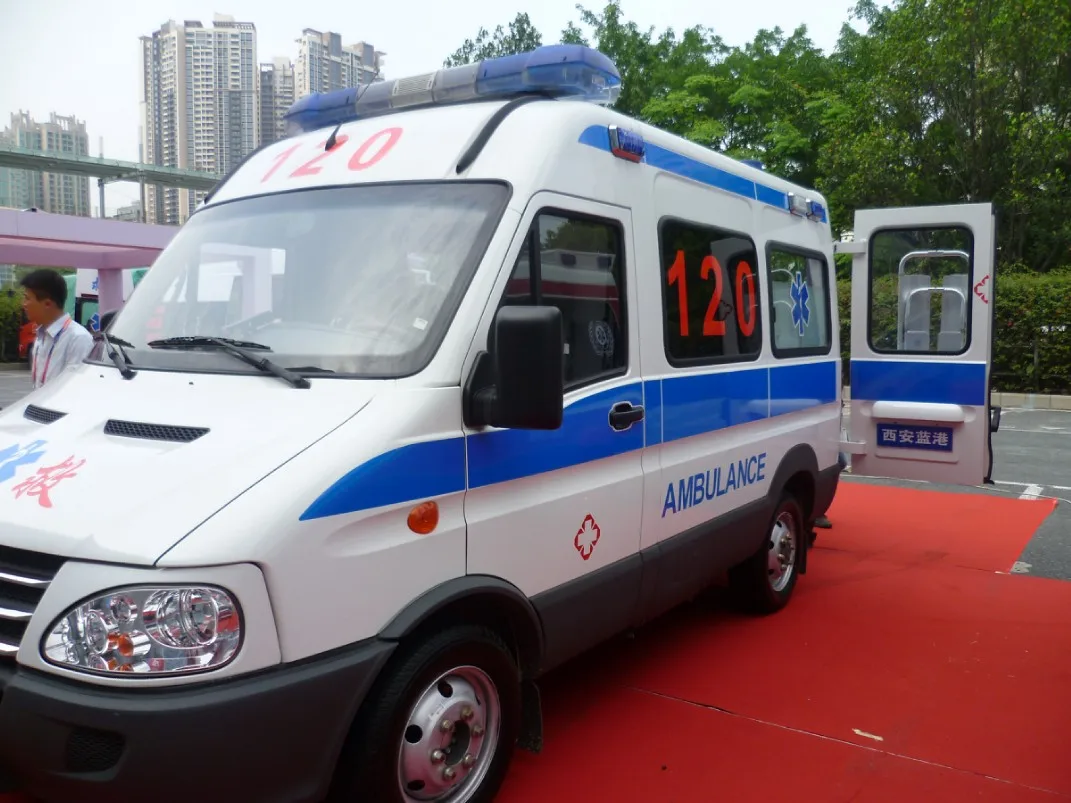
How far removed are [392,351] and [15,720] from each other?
1.36m

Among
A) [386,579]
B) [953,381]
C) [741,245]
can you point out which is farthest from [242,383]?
[953,381]

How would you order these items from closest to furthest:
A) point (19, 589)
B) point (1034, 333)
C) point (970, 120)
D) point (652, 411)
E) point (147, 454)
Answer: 1. point (19, 589)
2. point (147, 454)
3. point (652, 411)
4. point (1034, 333)
5. point (970, 120)

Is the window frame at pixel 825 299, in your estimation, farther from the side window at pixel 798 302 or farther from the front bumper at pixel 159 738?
the front bumper at pixel 159 738

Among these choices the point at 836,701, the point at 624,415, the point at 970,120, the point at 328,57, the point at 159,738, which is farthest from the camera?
the point at 328,57

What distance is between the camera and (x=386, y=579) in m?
2.57

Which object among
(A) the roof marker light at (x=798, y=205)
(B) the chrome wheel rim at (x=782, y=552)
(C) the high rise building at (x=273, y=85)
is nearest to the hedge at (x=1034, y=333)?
(A) the roof marker light at (x=798, y=205)

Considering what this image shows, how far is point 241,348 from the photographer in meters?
2.95

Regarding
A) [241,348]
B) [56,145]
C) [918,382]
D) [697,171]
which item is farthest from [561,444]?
[56,145]

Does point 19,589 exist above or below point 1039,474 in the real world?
above

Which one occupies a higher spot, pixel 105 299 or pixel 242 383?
pixel 105 299

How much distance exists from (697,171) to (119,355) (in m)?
2.65

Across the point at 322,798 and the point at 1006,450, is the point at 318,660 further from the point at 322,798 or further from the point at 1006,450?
the point at 1006,450

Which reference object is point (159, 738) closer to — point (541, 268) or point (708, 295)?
point (541, 268)

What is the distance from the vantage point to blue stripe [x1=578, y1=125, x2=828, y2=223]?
11.6 feet
